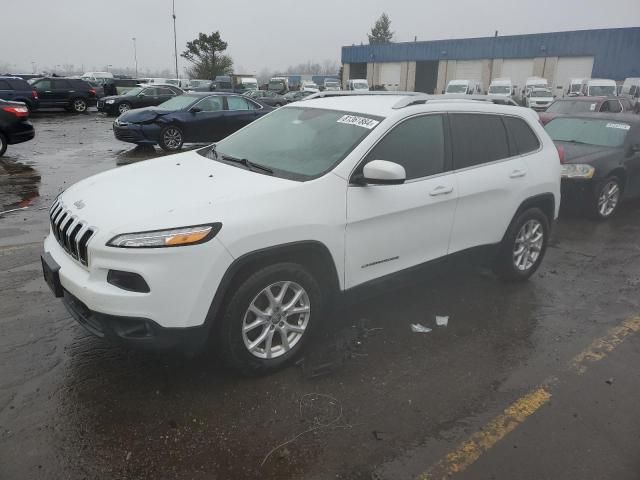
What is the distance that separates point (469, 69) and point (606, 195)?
4421cm

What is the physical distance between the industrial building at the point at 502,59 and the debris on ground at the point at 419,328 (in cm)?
4221

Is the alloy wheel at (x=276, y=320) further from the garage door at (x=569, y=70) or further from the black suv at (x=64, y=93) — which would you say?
the garage door at (x=569, y=70)

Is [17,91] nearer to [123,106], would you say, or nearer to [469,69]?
[123,106]

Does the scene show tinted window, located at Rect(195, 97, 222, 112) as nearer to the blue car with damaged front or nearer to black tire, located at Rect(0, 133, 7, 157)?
the blue car with damaged front

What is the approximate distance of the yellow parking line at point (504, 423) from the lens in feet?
8.30

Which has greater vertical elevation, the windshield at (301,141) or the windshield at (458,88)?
the windshield at (458,88)

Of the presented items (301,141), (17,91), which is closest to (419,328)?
(301,141)

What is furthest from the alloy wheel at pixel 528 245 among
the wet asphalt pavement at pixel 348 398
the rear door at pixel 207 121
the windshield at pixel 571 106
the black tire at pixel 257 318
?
the windshield at pixel 571 106

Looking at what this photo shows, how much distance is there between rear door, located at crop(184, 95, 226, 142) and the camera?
12.6 metres

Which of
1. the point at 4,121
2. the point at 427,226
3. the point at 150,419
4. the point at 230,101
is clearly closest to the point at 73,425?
the point at 150,419

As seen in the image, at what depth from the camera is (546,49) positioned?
41844mm

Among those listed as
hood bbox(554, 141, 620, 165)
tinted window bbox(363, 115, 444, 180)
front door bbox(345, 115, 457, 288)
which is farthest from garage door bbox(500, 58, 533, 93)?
front door bbox(345, 115, 457, 288)

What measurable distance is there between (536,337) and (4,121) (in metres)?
11.6

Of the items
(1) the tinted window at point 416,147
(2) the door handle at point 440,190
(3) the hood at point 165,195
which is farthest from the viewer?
(2) the door handle at point 440,190
